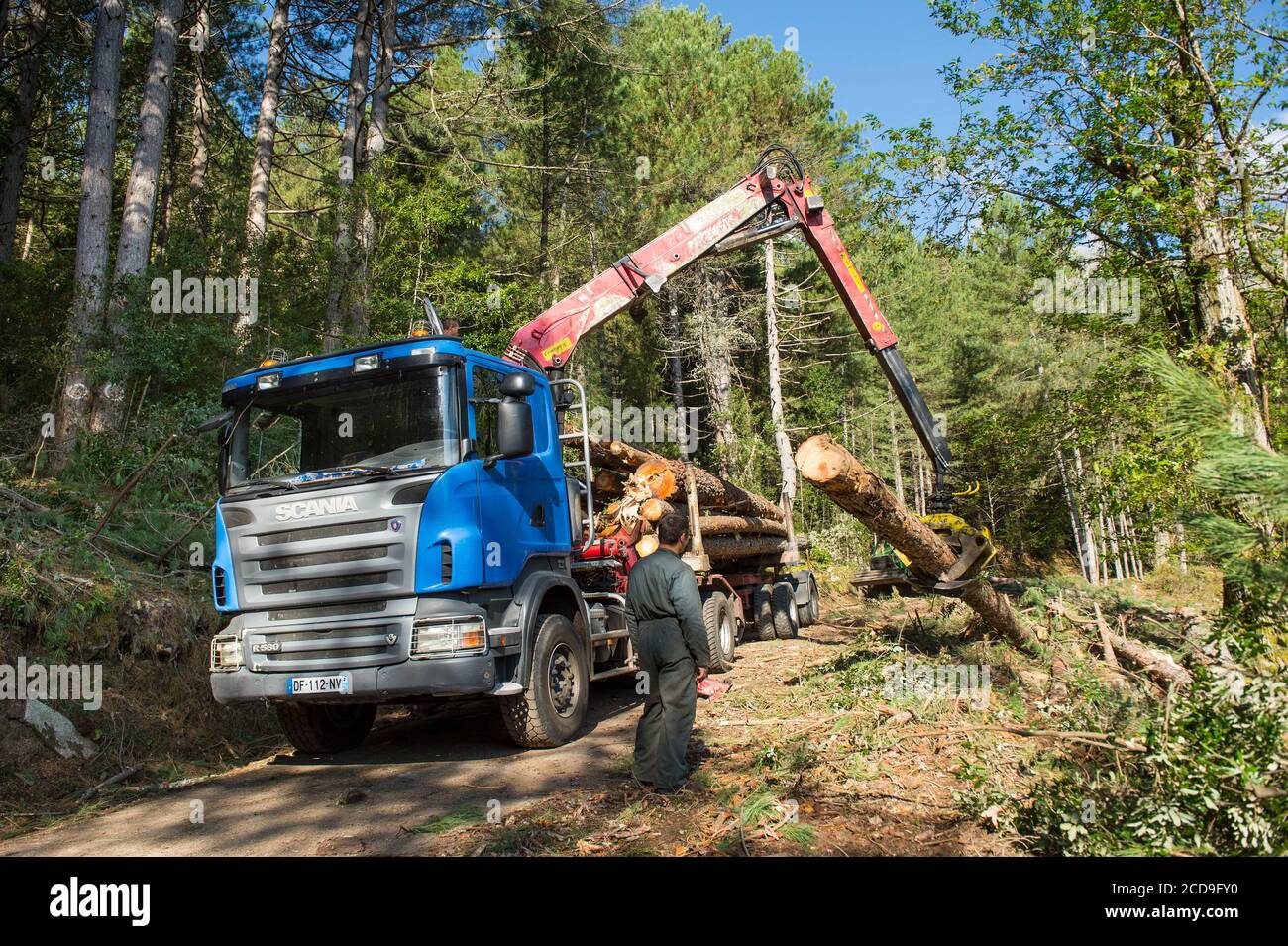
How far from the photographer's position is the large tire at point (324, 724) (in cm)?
641

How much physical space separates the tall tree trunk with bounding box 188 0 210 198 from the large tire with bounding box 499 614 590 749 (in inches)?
554

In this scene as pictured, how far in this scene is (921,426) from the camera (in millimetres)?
9055

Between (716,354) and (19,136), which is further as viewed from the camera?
(716,354)

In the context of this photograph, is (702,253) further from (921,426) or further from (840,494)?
(840,494)

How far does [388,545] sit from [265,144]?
47.7ft

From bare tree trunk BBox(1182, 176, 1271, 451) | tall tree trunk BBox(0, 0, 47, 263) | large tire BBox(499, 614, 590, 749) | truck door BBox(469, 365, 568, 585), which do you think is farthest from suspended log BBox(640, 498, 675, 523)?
tall tree trunk BBox(0, 0, 47, 263)

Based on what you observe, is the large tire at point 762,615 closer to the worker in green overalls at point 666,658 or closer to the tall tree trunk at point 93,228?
the worker in green overalls at point 666,658

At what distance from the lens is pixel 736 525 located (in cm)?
1087

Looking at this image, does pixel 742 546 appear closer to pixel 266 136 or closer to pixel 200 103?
pixel 266 136

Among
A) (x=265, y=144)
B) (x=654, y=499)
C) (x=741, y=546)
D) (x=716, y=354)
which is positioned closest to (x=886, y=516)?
(x=654, y=499)

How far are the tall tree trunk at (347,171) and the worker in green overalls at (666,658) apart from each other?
1068 cm

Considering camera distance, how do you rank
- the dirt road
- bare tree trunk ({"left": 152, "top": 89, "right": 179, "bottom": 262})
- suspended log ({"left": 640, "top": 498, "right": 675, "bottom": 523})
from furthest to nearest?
bare tree trunk ({"left": 152, "top": 89, "right": 179, "bottom": 262})
suspended log ({"left": 640, "top": 498, "right": 675, "bottom": 523})
the dirt road

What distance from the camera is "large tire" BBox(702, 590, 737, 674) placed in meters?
9.28

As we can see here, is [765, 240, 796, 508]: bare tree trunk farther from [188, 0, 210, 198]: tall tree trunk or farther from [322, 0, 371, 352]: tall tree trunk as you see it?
[188, 0, 210, 198]: tall tree trunk
